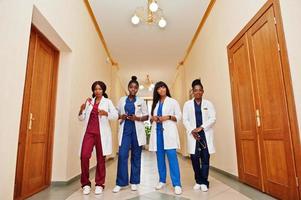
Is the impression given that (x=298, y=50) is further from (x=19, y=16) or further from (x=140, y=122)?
(x=19, y=16)

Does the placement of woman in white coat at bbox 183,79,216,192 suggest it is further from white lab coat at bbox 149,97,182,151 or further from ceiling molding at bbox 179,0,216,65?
ceiling molding at bbox 179,0,216,65

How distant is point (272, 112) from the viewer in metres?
2.24

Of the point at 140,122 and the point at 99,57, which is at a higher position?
the point at 99,57

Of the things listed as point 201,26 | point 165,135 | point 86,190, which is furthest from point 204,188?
point 201,26

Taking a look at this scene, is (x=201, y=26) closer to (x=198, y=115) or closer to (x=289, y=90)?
(x=198, y=115)

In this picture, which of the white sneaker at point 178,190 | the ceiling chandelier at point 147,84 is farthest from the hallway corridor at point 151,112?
the ceiling chandelier at point 147,84

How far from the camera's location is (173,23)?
4.65 meters

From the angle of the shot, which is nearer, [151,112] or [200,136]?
[200,136]

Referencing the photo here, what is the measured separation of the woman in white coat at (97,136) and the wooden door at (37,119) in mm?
588

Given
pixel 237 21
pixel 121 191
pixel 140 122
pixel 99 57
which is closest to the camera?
pixel 121 191

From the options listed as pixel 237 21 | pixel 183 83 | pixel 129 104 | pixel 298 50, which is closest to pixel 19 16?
pixel 129 104

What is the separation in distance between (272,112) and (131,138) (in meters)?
1.69

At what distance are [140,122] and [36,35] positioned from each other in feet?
5.71

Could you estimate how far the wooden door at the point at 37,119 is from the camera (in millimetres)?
2336
